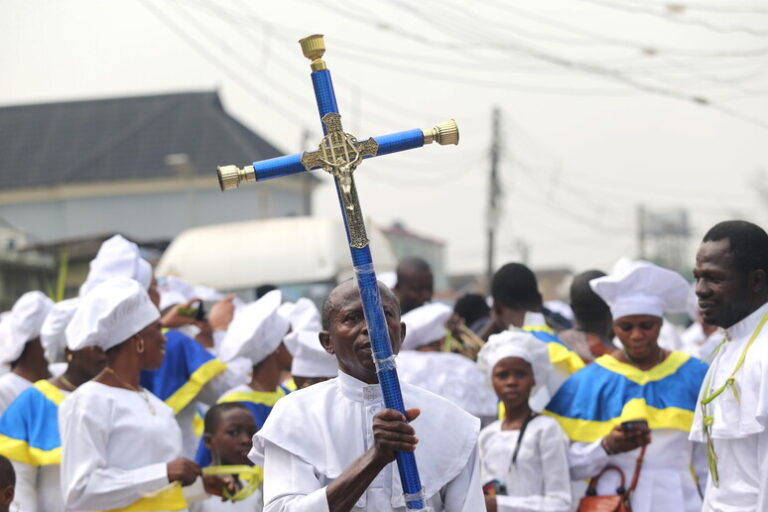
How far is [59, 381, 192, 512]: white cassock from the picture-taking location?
5.43 m

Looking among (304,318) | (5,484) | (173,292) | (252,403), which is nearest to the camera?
(5,484)

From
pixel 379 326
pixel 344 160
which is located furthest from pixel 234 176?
pixel 379 326

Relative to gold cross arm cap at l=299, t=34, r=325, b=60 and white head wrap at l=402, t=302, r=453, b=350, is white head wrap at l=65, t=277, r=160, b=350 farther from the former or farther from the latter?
gold cross arm cap at l=299, t=34, r=325, b=60

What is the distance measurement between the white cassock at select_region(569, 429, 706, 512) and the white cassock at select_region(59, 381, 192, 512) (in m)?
2.12

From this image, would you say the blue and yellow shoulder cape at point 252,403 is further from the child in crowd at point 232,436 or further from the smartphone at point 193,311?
the smartphone at point 193,311

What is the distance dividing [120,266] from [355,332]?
3982 millimetres

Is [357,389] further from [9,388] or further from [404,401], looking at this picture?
[9,388]

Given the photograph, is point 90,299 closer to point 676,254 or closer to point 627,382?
point 627,382

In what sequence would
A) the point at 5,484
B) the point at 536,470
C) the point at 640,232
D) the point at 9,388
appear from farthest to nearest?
the point at 640,232
the point at 9,388
the point at 536,470
the point at 5,484

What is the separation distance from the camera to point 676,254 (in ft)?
221

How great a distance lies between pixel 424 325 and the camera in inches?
297

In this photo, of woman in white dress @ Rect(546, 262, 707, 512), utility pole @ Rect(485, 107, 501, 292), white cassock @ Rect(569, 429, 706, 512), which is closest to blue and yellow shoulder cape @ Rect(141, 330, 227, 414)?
woman in white dress @ Rect(546, 262, 707, 512)

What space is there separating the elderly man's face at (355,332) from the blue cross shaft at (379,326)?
212 mm

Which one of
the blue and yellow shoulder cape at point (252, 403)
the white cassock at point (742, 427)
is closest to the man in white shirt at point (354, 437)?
the white cassock at point (742, 427)
